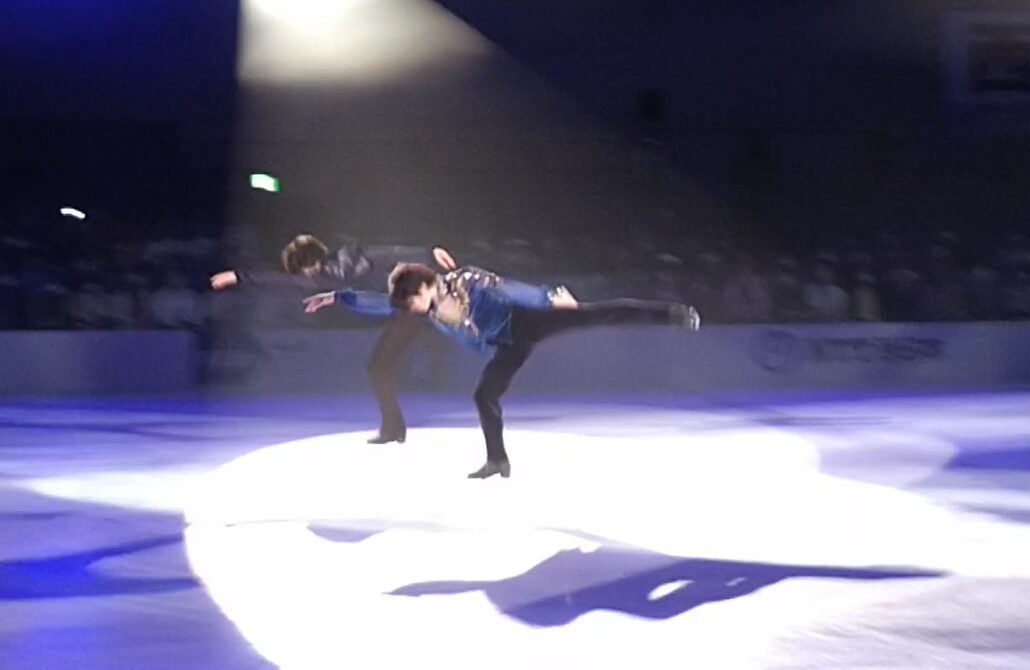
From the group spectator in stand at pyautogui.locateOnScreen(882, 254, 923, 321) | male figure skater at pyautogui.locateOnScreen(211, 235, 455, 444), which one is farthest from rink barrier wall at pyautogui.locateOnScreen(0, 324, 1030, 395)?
male figure skater at pyautogui.locateOnScreen(211, 235, 455, 444)

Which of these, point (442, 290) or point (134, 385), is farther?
point (134, 385)

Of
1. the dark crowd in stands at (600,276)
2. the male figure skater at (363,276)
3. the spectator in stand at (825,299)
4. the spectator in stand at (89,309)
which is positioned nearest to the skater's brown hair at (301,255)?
the male figure skater at (363,276)

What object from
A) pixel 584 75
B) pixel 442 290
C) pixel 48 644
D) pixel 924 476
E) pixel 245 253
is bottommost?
pixel 48 644

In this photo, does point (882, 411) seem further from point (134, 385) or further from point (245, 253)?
point (245, 253)

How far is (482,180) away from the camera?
714 inches

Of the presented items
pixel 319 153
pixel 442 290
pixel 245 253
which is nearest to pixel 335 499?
pixel 442 290

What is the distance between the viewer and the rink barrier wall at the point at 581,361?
40.4 ft

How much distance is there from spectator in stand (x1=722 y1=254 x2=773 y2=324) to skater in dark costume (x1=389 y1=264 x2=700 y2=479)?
715cm

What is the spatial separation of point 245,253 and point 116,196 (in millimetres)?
2459

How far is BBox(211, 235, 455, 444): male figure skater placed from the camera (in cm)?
669

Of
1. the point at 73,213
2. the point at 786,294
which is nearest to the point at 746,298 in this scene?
the point at 786,294

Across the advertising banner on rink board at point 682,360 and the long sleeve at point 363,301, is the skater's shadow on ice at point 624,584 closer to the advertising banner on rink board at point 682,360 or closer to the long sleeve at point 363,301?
the long sleeve at point 363,301

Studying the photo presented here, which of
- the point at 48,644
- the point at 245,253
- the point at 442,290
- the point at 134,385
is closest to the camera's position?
the point at 48,644

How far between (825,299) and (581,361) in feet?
9.91
